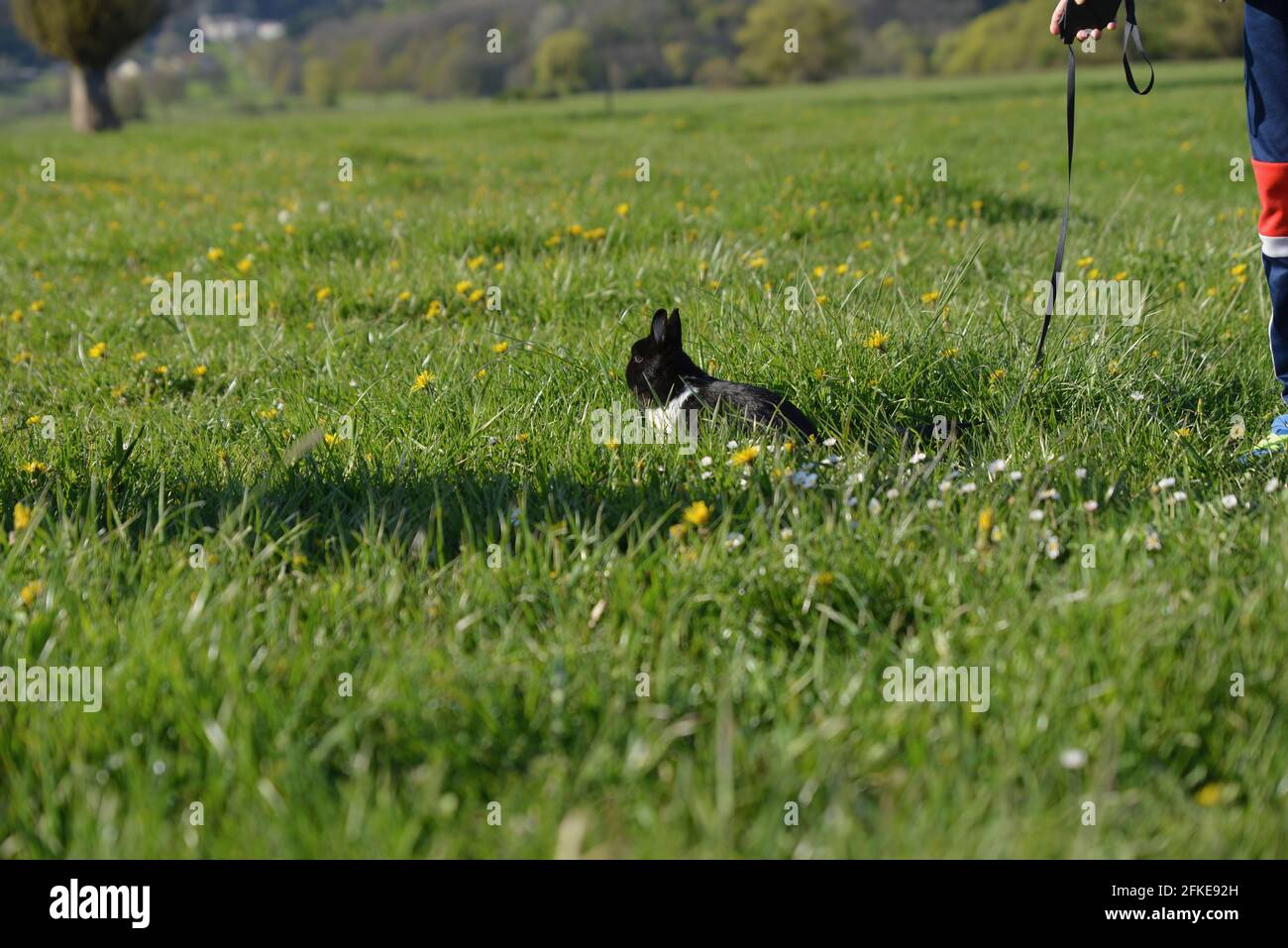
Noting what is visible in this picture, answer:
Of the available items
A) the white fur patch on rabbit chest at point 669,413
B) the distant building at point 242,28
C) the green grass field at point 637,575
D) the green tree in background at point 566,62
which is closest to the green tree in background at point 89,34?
the green grass field at point 637,575

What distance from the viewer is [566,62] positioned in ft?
194

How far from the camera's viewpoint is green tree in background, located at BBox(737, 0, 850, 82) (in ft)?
173

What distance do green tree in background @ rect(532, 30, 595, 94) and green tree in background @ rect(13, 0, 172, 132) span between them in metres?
33.4

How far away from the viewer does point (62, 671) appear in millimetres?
2084

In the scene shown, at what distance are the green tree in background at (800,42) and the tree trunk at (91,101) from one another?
32.3 meters

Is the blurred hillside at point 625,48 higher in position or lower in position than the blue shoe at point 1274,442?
higher

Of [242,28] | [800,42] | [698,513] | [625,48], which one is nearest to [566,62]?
[800,42]

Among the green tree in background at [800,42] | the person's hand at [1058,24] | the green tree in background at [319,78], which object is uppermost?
the green tree in background at [319,78]

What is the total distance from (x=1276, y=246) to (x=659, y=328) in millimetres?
2033

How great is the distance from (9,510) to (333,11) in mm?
195457

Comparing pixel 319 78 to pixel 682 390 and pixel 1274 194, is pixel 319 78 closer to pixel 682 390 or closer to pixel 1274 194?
pixel 682 390

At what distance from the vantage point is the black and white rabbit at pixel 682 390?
333 cm

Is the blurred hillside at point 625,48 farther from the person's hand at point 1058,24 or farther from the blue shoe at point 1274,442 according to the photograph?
the blue shoe at point 1274,442
